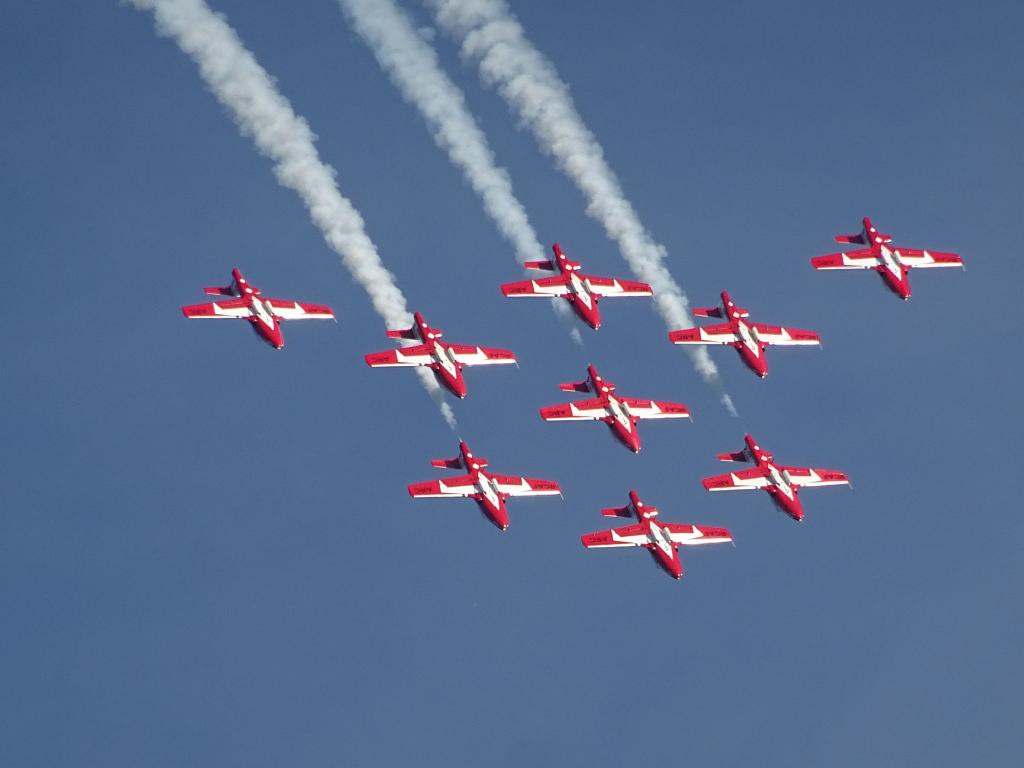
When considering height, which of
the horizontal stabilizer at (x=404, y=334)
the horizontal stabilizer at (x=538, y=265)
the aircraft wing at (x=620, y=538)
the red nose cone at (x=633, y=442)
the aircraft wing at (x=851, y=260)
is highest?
the aircraft wing at (x=851, y=260)

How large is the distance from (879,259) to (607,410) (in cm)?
1921

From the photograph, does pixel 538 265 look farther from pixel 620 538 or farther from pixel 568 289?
pixel 620 538

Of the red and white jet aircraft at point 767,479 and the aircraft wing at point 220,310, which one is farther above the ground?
the aircraft wing at point 220,310

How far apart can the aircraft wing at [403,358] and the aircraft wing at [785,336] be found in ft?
64.7

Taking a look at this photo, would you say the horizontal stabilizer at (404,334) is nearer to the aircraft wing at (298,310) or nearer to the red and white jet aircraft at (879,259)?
the aircraft wing at (298,310)

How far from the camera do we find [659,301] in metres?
138

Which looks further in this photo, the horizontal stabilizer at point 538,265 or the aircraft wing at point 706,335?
the aircraft wing at point 706,335

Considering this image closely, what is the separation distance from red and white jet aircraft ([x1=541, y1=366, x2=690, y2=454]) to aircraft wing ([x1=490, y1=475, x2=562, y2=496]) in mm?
3667

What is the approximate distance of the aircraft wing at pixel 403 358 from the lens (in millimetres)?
132875

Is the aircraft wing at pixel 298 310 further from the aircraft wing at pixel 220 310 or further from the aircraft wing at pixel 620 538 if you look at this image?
the aircraft wing at pixel 620 538

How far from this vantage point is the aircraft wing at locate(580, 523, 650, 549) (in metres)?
134

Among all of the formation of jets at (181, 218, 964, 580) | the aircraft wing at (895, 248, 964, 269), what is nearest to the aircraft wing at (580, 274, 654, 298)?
the formation of jets at (181, 218, 964, 580)

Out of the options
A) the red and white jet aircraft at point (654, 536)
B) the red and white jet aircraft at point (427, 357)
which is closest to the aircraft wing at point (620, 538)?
the red and white jet aircraft at point (654, 536)

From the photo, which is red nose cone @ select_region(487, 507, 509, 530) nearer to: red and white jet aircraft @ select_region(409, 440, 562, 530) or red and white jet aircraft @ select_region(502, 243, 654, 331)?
red and white jet aircraft @ select_region(409, 440, 562, 530)
